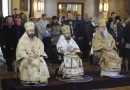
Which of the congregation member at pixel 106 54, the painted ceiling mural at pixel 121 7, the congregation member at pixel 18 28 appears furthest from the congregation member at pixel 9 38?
the painted ceiling mural at pixel 121 7

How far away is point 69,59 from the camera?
6590 mm

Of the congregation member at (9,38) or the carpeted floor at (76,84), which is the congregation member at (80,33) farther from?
the carpeted floor at (76,84)

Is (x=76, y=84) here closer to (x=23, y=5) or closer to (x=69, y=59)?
(x=69, y=59)

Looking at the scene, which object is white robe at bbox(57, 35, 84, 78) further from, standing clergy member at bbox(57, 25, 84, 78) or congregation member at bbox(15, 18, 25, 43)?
congregation member at bbox(15, 18, 25, 43)

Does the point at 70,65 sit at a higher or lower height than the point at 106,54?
lower

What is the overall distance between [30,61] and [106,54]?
5.79 feet

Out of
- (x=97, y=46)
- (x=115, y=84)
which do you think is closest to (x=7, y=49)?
(x=97, y=46)

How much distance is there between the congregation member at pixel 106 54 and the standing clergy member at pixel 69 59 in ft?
1.79

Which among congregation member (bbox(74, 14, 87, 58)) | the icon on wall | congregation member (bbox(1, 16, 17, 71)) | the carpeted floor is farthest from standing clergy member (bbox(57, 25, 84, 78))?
the icon on wall

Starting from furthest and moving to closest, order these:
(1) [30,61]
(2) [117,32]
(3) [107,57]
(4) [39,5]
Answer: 1. (4) [39,5]
2. (2) [117,32]
3. (3) [107,57]
4. (1) [30,61]

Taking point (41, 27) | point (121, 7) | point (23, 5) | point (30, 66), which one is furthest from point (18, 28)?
point (121, 7)

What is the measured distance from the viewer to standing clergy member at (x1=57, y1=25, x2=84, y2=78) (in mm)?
6547

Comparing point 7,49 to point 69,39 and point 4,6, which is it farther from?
point 4,6

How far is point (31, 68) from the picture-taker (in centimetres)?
602
